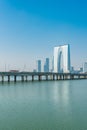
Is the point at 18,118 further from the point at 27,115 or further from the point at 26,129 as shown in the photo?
the point at 26,129

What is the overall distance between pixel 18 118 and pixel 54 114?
3716 millimetres

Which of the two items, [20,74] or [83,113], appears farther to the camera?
[20,74]

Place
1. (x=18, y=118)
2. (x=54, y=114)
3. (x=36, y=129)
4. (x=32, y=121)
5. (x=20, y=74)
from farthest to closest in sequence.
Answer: (x=20, y=74) → (x=54, y=114) → (x=18, y=118) → (x=32, y=121) → (x=36, y=129)

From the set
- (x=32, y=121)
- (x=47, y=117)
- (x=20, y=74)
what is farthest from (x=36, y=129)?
(x=20, y=74)

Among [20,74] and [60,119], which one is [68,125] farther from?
[20,74]

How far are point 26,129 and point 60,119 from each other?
4083 mm

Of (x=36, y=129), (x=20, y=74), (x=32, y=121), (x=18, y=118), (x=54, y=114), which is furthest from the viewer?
(x=20, y=74)

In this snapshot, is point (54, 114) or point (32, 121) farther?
point (54, 114)

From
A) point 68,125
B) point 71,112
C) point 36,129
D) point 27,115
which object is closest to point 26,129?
point 36,129

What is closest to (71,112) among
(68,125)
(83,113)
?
(83,113)

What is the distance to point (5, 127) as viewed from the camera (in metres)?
17.0

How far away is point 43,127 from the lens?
16609 millimetres

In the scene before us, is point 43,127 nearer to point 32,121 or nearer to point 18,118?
point 32,121

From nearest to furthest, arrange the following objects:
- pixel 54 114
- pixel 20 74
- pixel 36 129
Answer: pixel 36 129 < pixel 54 114 < pixel 20 74
